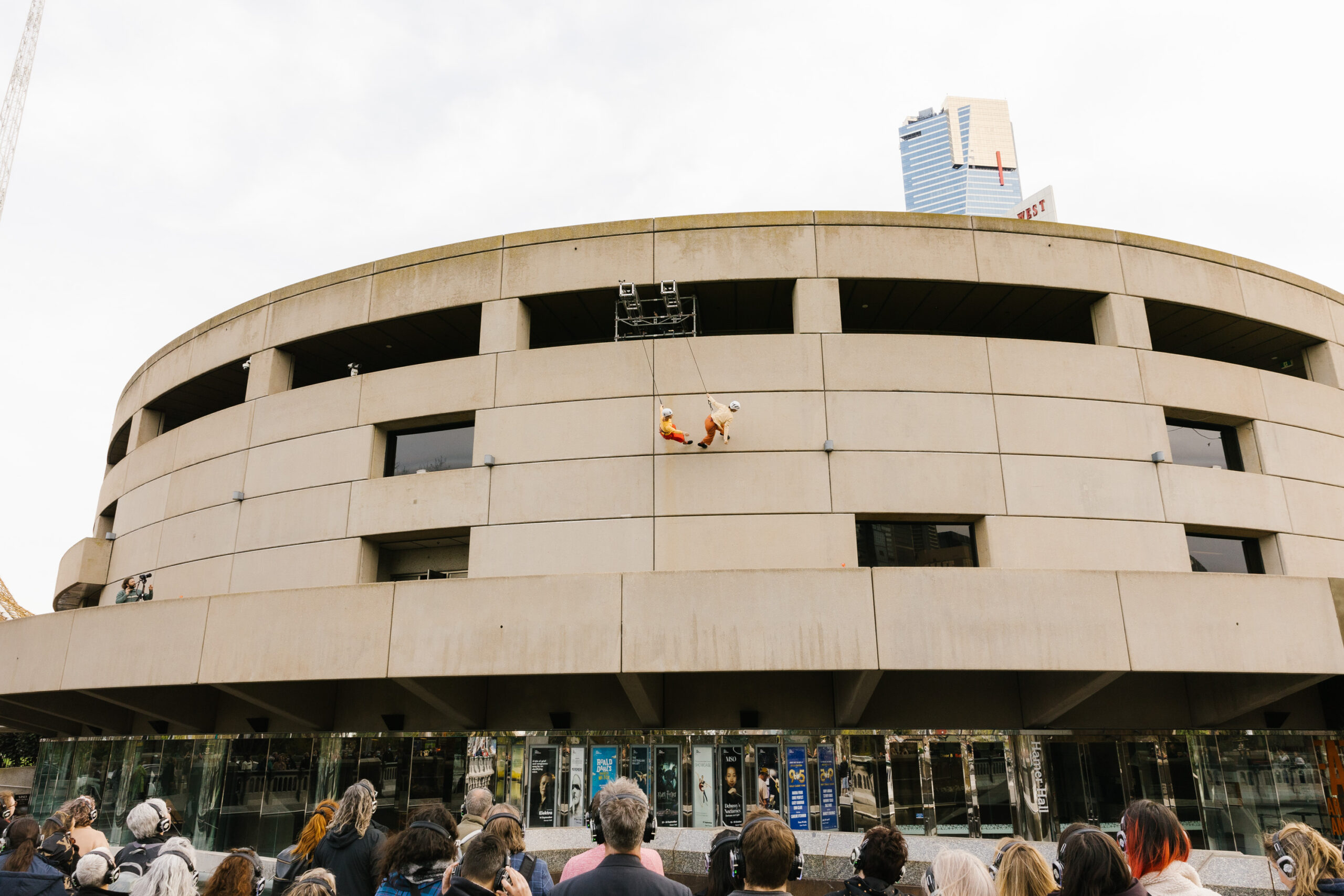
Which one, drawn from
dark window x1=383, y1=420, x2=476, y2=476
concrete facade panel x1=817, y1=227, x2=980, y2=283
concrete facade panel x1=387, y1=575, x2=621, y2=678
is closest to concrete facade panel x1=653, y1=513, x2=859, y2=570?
concrete facade panel x1=387, y1=575, x2=621, y2=678

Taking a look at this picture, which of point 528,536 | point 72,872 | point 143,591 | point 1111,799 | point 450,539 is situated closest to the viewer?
point 72,872

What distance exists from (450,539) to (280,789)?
20.0ft

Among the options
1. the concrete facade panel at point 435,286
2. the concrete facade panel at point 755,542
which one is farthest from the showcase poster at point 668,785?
the concrete facade panel at point 435,286

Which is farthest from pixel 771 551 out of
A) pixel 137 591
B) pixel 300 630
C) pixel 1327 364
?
pixel 137 591

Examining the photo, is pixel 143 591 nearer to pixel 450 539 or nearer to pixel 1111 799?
pixel 450 539

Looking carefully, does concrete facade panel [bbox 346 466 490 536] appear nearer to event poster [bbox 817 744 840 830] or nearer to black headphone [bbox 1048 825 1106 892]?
event poster [bbox 817 744 840 830]

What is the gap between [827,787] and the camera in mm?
15070

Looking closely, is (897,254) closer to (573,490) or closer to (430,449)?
(573,490)

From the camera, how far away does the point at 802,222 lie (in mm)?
18250

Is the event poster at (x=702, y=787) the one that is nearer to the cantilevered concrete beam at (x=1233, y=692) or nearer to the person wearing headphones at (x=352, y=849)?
the cantilevered concrete beam at (x=1233, y=692)

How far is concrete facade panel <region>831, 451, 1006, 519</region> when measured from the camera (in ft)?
53.2

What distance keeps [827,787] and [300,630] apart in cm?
996

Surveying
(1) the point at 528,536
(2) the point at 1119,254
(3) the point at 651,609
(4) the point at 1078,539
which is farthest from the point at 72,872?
(2) the point at 1119,254

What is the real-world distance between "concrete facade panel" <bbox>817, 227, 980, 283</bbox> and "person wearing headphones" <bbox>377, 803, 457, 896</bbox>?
1513 cm
